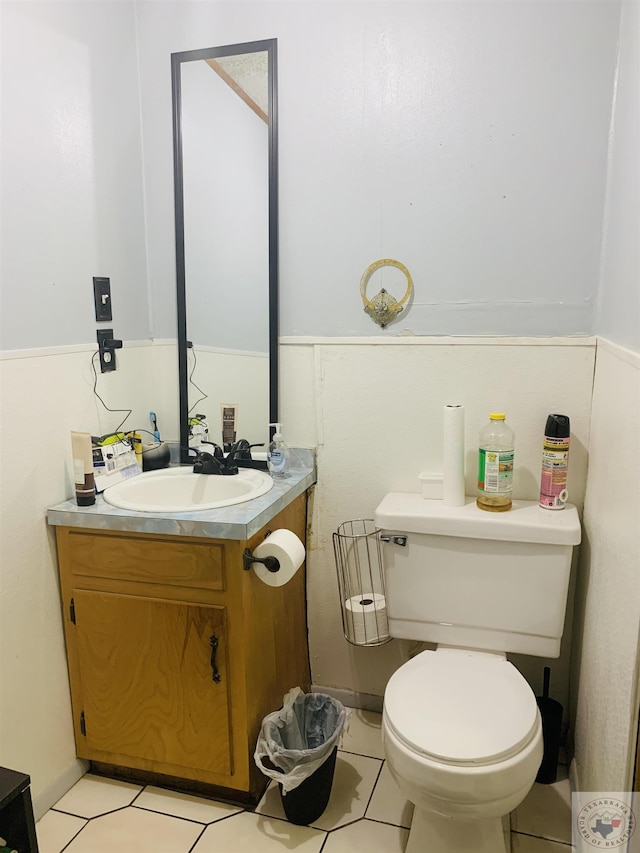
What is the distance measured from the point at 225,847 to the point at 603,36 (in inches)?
89.2

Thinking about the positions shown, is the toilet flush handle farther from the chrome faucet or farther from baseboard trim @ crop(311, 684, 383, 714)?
baseboard trim @ crop(311, 684, 383, 714)

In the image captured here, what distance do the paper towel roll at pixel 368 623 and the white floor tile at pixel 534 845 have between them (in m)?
0.60

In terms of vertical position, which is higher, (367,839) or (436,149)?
(436,149)

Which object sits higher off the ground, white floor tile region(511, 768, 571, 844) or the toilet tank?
the toilet tank

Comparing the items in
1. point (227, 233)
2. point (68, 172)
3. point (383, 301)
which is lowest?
point (383, 301)

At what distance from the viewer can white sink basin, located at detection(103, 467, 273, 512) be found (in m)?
1.87

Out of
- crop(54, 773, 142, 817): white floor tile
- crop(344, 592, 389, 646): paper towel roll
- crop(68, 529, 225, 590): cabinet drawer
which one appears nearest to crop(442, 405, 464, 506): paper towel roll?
crop(344, 592, 389, 646): paper towel roll

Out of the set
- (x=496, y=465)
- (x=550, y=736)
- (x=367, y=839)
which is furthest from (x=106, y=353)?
(x=550, y=736)

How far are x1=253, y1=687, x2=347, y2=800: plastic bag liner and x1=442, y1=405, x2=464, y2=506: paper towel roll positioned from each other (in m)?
0.67

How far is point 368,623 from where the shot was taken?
193 cm

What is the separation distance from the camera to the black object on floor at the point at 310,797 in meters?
1.63

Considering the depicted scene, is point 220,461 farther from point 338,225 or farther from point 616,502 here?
point 616,502

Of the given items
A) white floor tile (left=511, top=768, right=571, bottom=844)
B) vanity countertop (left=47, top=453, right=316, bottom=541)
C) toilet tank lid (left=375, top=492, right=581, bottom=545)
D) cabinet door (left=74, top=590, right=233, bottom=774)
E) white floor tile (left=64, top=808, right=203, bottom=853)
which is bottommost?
white floor tile (left=64, top=808, right=203, bottom=853)

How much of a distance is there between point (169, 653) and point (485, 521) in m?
0.91
